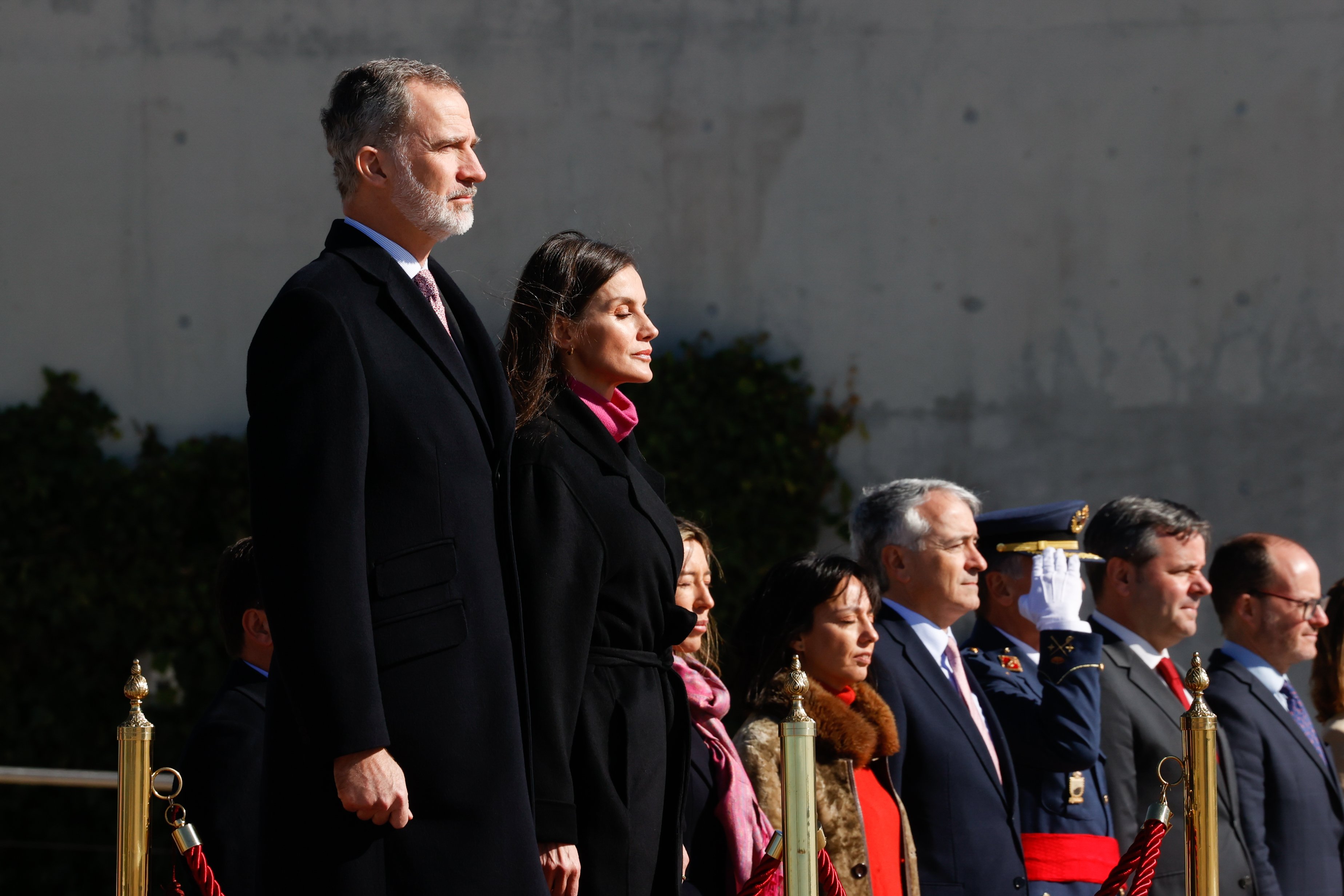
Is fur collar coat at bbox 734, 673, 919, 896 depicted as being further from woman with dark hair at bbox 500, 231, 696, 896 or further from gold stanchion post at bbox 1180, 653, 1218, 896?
woman with dark hair at bbox 500, 231, 696, 896

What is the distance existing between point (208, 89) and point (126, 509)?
7.56ft

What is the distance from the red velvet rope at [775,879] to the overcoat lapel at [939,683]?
0.65 metres

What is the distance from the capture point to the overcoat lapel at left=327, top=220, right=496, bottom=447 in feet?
8.60

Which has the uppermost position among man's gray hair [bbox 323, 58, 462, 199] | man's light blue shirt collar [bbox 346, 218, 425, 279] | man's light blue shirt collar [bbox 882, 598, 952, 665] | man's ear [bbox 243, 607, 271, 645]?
man's gray hair [bbox 323, 58, 462, 199]

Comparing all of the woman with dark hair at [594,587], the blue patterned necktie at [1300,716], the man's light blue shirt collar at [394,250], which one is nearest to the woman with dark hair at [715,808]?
the woman with dark hair at [594,587]

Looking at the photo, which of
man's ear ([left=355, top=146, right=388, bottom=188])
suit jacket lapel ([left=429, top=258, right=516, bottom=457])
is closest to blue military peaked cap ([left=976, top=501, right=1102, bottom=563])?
suit jacket lapel ([left=429, top=258, right=516, bottom=457])

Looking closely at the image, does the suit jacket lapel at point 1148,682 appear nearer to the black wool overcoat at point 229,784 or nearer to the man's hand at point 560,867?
the man's hand at point 560,867

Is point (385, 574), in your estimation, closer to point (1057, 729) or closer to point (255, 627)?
point (255, 627)

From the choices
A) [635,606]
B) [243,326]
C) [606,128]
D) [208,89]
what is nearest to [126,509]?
[243,326]

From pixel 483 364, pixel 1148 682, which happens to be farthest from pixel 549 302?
pixel 1148 682

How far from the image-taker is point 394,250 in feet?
8.98

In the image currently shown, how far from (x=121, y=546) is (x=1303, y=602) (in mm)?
5754

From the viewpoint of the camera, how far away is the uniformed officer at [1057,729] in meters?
4.38

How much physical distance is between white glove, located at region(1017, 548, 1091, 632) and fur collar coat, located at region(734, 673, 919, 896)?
0.71 metres
